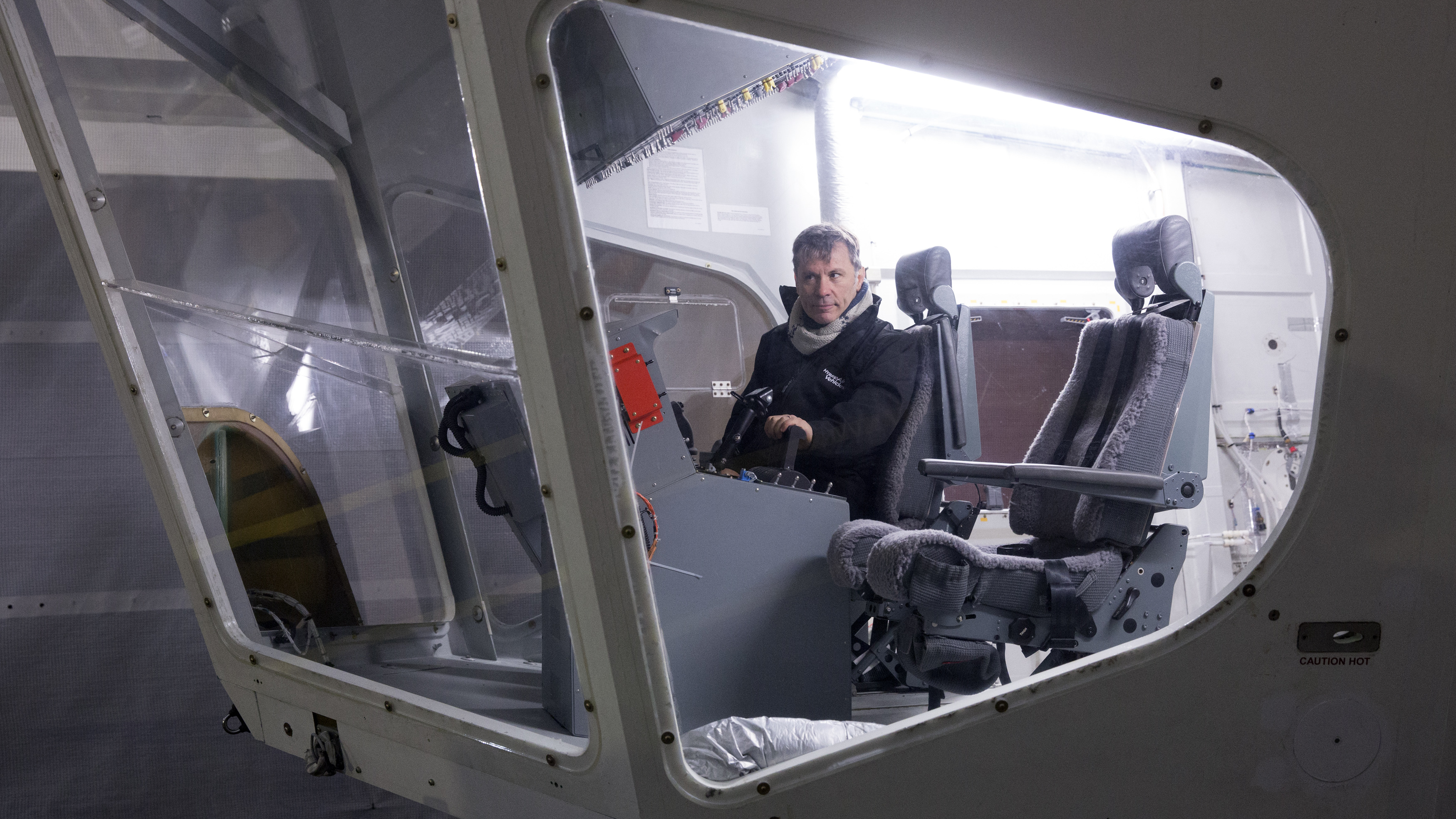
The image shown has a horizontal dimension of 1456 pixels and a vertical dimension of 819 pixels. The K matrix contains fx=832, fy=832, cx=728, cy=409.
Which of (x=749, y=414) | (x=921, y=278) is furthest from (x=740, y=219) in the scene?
(x=749, y=414)

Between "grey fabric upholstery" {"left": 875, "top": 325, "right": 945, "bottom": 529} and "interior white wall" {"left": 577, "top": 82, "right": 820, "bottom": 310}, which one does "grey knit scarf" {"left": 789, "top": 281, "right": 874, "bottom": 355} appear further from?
"interior white wall" {"left": 577, "top": 82, "right": 820, "bottom": 310}

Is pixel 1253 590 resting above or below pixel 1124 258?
below

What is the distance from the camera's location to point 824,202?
358 centimetres

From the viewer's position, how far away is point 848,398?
7.89 feet

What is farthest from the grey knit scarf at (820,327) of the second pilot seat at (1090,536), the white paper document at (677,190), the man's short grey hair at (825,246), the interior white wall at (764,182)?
the white paper document at (677,190)

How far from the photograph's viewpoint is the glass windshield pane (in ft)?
4.85

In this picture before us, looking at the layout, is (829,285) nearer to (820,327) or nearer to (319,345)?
(820,327)

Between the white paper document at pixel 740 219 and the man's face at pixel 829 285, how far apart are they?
792 millimetres

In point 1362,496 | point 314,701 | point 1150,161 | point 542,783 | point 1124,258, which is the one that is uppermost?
point 1150,161

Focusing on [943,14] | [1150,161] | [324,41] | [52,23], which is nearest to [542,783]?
[943,14]

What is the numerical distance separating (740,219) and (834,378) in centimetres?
127

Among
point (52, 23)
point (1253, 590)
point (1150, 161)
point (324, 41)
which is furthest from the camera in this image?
point (1150, 161)

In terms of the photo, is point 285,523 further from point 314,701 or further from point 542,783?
point 542,783

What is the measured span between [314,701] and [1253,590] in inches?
65.2
